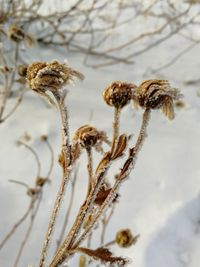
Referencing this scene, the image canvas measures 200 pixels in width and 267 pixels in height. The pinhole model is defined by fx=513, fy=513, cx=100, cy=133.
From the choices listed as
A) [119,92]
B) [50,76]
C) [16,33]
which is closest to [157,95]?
[119,92]

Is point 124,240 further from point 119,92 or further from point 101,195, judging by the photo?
point 119,92

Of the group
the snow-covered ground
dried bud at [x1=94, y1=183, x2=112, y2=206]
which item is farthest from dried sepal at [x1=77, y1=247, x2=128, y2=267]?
the snow-covered ground

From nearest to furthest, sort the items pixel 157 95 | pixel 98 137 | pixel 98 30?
1. pixel 157 95
2. pixel 98 137
3. pixel 98 30

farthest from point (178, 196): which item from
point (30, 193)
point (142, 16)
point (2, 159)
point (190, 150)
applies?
point (142, 16)

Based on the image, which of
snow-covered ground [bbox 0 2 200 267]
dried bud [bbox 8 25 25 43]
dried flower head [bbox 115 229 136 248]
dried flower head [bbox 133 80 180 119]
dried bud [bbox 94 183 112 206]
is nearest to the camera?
dried flower head [bbox 133 80 180 119]

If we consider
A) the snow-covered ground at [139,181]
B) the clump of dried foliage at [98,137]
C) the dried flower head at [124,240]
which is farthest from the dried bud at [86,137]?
the snow-covered ground at [139,181]

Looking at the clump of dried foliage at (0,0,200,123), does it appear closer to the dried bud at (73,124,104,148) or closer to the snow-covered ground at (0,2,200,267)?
the snow-covered ground at (0,2,200,267)

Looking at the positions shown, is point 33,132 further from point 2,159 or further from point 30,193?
point 30,193
